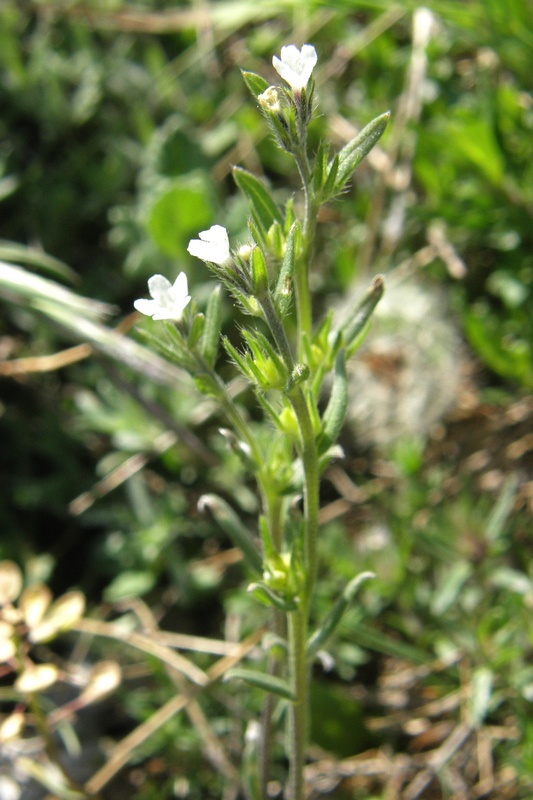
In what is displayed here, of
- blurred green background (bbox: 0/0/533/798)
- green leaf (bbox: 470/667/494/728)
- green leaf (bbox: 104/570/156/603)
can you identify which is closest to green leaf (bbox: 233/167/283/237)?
blurred green background (bbox: 0/0/533/798)

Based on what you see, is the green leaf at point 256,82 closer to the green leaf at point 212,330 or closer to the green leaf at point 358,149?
the green leaf at point 358,149

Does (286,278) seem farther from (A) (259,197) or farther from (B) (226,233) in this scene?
(A) (259,197)

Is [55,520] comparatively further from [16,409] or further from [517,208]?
[517,208]

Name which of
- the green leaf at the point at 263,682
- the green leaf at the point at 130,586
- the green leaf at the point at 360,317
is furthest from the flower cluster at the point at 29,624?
the green leaf at the point at 360,317

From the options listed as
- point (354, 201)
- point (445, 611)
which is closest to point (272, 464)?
point (445, 611)

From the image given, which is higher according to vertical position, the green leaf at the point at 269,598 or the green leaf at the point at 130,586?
the green leaf at the point at 269,598

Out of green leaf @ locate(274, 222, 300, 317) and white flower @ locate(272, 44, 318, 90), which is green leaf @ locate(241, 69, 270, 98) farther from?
green leaf @ locate(274, 222, 300, 317)

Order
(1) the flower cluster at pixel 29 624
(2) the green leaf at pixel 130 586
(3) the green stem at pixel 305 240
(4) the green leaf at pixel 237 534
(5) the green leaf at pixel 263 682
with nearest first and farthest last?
(3) the green stem at pixel 305 240, (5) the green leaf at pixel 263 682, (4) the green leaf at pixel 237 534, (1) the flower cluster at pixel 29 624, (2) the green leaf at pixel 130 586
